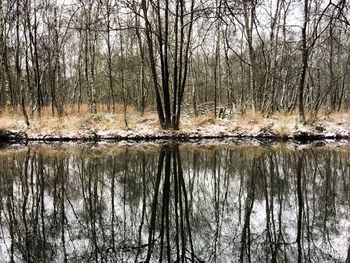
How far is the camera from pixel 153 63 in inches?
755

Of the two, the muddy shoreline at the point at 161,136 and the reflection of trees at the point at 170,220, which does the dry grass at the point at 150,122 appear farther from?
the reflection of trees at the point at 170,220

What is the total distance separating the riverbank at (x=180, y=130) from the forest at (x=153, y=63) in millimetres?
698

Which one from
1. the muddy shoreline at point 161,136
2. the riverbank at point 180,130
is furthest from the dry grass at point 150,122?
the muddy shoreline at point 161,136

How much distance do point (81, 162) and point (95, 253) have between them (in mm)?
7468

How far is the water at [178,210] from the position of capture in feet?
15.9

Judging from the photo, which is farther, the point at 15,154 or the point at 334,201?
the point at 15,154

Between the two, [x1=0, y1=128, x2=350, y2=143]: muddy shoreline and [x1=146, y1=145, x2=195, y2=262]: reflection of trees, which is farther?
[x1=0, y1=128, x2=350, y2=143]: muddy shoreline

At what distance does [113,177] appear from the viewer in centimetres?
962

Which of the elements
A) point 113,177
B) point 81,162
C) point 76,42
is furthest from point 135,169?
point 76,42

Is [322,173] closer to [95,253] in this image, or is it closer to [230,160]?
[230,160]

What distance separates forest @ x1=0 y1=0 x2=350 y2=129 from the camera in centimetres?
1942

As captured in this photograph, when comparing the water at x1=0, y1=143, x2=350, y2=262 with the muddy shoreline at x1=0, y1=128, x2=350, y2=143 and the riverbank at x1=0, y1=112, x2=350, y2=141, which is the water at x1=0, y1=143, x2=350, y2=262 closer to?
the muddy shoreline at x1=0, y1=128, x2=350, y2=143

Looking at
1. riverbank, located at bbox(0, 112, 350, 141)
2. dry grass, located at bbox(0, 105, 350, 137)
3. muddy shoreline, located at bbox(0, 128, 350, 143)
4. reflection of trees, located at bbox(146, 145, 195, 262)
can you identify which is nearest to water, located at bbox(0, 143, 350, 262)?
reflection of trees, located at bbox(146, 145, 195, 262)

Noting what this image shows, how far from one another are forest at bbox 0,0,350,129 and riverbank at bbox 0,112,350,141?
698 millimetres
